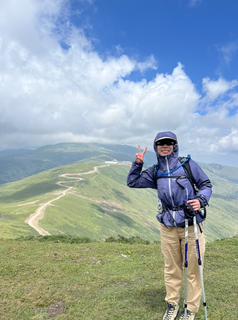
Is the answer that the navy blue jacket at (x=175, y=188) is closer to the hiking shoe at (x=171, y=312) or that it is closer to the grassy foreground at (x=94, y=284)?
the hiking shoe at (x=171, y=312)

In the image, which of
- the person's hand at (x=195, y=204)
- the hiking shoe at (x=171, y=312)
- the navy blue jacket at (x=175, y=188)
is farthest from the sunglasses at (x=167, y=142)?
the hiking shoe at (x=171, y=312)

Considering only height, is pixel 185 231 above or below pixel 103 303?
above

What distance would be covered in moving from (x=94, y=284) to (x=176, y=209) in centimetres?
588

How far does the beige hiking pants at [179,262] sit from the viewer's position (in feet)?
21.0

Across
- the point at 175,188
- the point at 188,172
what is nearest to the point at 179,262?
the point at 175,188

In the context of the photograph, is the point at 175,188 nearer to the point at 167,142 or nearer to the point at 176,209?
the point at 176,209

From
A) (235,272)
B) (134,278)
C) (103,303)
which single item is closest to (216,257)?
(235,272)

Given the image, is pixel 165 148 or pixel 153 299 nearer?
pixel 165 148

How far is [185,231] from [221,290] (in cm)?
520

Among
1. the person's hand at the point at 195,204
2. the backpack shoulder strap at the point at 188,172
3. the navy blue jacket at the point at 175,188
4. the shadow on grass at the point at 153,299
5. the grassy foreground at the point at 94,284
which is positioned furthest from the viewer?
the shadow on grass at the point at 153,299

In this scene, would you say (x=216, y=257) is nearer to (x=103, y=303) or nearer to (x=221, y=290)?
(x=221, y=290)

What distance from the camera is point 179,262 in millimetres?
6746

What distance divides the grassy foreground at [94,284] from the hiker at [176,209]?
116cm

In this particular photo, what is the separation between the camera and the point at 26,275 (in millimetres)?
9969
